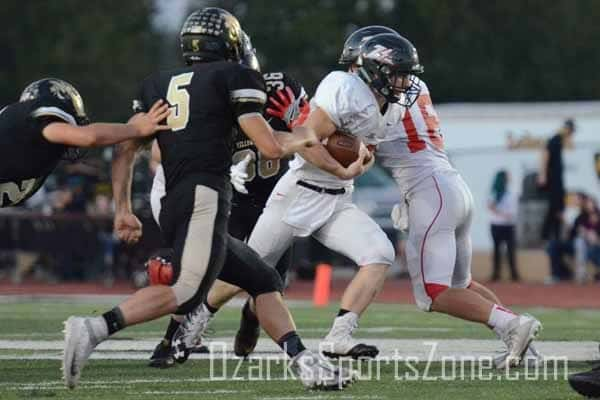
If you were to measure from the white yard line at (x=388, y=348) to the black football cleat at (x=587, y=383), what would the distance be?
201 cm

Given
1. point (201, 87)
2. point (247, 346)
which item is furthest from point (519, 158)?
point (201, 87)

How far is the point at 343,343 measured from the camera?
27.0 ft

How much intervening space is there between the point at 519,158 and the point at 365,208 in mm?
2611

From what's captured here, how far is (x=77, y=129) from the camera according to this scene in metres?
7.38

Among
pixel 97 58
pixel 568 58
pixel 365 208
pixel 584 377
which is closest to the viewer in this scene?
pixel 584 377

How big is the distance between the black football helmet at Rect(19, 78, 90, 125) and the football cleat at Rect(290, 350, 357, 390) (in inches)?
62.7

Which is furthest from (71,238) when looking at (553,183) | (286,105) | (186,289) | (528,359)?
(186,289)

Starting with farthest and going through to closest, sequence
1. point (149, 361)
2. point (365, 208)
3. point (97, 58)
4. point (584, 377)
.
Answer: point (97, 58) < point (365, 208) < point (149, 361) < point (584, 377)

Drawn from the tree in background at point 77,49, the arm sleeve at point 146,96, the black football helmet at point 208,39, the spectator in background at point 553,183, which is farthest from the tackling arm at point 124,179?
the tree in background at point 77,49

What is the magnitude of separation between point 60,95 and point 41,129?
0.23 meters

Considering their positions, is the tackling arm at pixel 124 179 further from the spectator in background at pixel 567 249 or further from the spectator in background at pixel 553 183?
the spectator in background at pixel 567 249

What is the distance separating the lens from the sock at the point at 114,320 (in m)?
7.25

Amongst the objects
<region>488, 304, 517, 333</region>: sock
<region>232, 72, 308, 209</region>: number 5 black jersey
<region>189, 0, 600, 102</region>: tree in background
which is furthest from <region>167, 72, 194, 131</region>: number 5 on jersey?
<region>189, 0, 600, 102</region>: tree in background

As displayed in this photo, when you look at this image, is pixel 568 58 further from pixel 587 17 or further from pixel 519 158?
pixel 519 158
